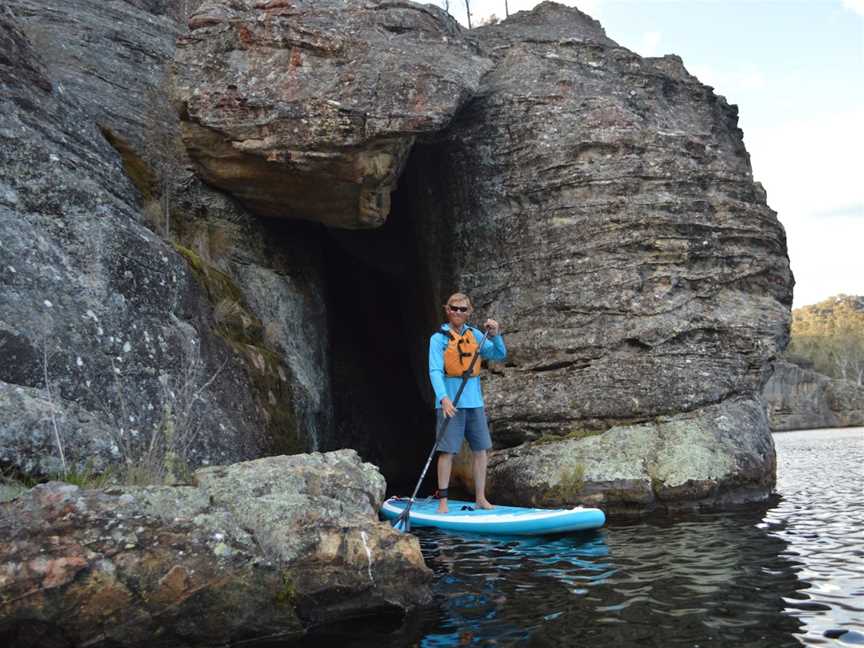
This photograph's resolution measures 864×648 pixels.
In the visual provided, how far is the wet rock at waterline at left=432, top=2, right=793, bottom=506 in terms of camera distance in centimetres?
1098

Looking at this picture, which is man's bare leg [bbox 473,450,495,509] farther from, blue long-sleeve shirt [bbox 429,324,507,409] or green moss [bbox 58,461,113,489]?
green moss [bbox 58,461,113,489]

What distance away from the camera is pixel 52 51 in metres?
12.7

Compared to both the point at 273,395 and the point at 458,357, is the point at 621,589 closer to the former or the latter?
the point at 458,357

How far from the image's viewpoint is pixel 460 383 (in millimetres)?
9047

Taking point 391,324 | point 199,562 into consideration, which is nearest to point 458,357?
point 199,562

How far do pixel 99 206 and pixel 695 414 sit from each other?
8495mm

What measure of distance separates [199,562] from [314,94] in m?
7.96

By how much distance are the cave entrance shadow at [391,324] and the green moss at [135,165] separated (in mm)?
4701

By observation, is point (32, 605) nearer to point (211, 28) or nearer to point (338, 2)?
point (211, 28)

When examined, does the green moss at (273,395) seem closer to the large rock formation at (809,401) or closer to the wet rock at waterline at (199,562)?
the wet rock at waterline at (199,562)

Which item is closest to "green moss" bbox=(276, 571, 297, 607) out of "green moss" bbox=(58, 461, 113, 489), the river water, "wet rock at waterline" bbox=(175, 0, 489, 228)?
the river water

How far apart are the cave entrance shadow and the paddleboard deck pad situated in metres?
4.57

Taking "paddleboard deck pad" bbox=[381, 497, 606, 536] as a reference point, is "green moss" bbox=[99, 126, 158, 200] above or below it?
above

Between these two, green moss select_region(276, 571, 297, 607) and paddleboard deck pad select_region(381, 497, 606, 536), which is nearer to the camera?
green moss select_region(276, 571, 297, 607)
